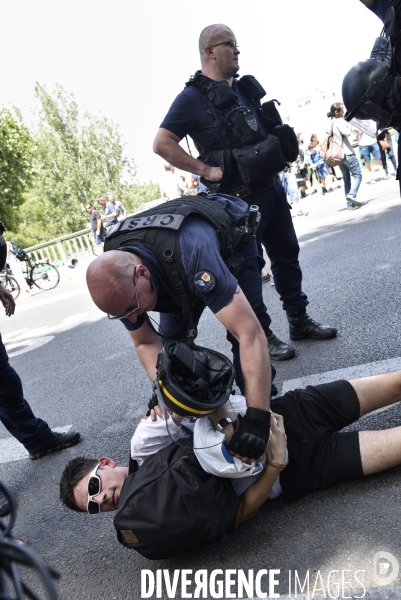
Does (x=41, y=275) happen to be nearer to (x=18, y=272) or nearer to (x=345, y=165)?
(x=18, y=272)

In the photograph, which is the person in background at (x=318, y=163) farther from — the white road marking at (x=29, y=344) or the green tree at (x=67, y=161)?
the green tree at (x=67, y=161)

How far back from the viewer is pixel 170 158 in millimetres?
3832

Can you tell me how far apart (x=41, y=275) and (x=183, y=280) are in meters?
11.5

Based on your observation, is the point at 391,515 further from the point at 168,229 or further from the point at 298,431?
the point at 168,229

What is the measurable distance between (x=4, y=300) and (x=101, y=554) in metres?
1.88

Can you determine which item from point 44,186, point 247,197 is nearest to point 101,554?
point 247,197

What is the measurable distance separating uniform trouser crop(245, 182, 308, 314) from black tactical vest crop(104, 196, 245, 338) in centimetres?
97

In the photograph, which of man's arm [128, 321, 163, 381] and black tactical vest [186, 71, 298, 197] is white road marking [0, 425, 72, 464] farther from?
black tactical vest [186, 71, 298, 197]

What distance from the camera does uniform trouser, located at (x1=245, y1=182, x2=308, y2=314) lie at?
3.82 meters

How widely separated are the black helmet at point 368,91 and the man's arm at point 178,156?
929 mm

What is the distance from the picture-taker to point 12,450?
163 inches

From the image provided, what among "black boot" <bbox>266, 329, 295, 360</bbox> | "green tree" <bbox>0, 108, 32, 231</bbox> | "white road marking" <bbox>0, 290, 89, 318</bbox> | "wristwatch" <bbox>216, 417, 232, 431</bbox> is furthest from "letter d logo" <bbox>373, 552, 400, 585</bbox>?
"green tree" <bbox>0, 108, 32, 231</bbox>

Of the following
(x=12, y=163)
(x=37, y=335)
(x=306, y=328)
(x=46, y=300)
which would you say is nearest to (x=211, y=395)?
(x=306, y=328)

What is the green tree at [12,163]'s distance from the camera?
23.6 m
